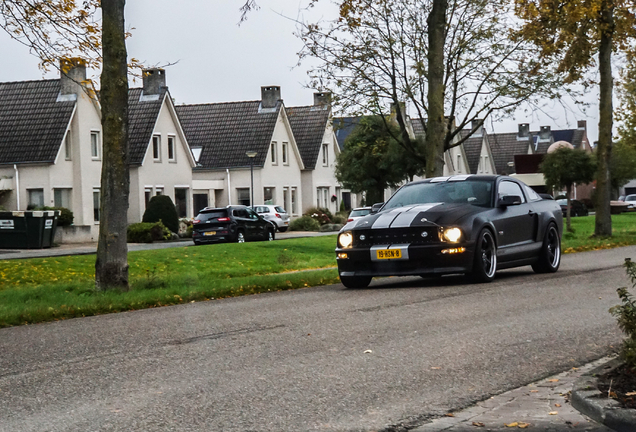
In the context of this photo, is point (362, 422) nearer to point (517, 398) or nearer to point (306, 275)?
point (517, 398)

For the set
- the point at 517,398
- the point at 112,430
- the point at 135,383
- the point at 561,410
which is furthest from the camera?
the point at 135,383

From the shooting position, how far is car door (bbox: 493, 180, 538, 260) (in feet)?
49.3

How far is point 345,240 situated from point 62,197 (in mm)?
36112

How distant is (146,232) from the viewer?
44.8 meters

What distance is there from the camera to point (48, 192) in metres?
47.2

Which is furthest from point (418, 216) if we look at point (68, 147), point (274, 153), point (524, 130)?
point (524, 130)

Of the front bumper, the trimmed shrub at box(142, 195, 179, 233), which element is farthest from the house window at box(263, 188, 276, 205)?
the front bumper

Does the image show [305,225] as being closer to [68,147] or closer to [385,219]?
[68,147]

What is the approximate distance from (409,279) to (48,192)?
33.5 metres

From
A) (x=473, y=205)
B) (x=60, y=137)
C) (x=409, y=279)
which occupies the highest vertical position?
(x=60, y=137)

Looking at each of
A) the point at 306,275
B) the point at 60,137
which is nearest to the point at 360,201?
the point at 60,137

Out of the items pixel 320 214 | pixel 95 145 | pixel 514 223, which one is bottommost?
pixel 320 214

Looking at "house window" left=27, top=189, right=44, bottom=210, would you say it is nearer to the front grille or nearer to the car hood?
the car hood

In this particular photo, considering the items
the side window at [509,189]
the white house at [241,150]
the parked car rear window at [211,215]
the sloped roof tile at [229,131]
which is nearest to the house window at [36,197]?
the parked car rear window at [211,215]
